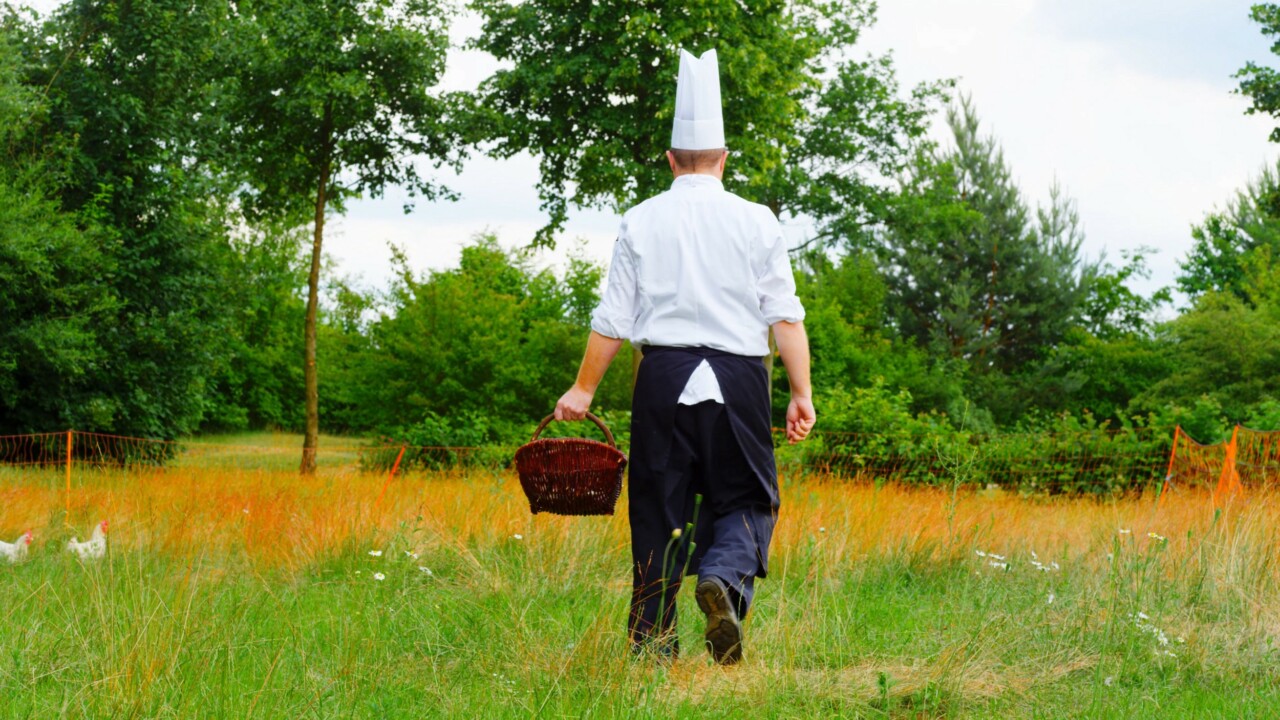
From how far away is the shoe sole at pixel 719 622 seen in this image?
3.45m

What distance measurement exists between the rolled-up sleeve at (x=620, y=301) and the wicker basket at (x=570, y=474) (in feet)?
1.34

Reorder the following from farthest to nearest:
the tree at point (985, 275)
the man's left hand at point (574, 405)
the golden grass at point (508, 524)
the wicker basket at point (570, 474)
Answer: the tree at point (985, 275), the golden grass at point (508, 524), the wicker basket at point (570, 474), the man's left hand at point (574, 405)

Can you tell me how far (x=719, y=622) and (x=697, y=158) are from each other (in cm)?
161

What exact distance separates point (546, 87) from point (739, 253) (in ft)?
41.5

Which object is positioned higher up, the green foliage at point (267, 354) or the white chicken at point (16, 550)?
the green foliage at point (267, 354)

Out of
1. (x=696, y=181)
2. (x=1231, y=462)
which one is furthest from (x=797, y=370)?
(x=1231, y=462)

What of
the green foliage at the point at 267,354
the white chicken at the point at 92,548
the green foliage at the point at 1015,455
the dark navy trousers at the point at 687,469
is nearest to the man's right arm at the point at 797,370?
the dark navy trousers at the point at 687,469

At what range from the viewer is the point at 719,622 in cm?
348

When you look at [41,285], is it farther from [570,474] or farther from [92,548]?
[570,474]

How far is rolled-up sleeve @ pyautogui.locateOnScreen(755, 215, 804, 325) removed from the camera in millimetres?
3838

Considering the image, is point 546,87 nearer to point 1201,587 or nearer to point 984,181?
point 1201,587

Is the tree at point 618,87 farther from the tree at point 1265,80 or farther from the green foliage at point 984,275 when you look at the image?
the green foliage at point 984,275

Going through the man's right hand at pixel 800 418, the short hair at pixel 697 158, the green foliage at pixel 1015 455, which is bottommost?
→ the green foliage at pixel 1015 455

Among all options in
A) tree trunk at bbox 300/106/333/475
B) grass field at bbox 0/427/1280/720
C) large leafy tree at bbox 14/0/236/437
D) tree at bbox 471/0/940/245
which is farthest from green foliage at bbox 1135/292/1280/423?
large leafy tree at bbox 14/0/236/437
